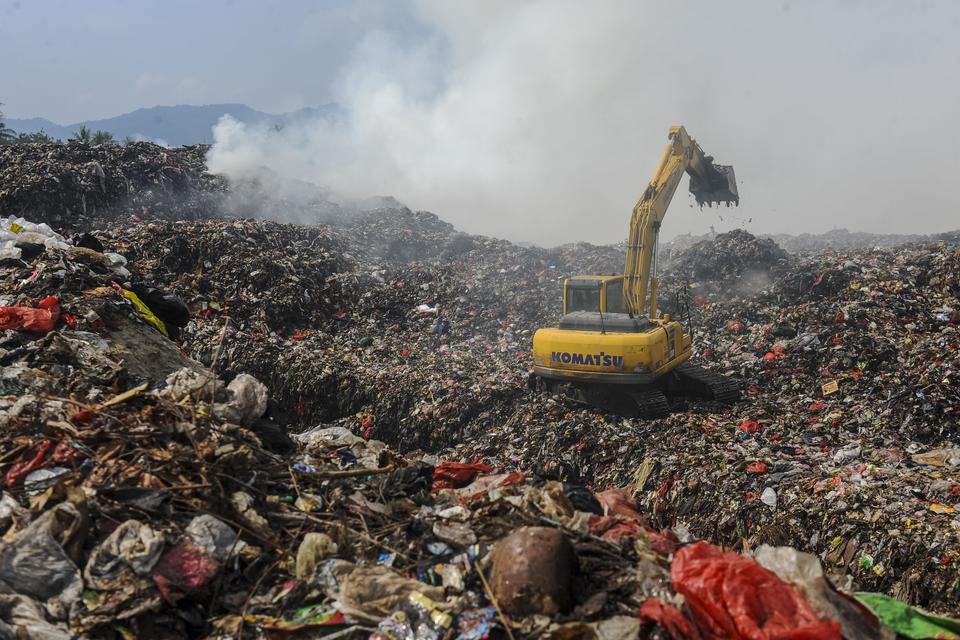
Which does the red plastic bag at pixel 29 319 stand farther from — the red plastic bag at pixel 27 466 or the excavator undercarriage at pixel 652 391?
the excavator undercarriage at pixel 652 391

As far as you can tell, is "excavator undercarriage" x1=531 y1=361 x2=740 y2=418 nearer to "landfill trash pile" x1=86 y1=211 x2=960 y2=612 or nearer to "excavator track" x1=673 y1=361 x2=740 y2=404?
"excavator track" x1=673 y1=361 x2=740 y2=404

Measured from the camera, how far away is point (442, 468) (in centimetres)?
453

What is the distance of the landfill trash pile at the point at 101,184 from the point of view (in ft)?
40.4

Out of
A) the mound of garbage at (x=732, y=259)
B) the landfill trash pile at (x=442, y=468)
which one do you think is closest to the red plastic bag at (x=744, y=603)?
the landfill trash pile at (x=442, y=468)

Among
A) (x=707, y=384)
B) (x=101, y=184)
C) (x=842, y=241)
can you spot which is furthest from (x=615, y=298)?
(x=842, y=241)

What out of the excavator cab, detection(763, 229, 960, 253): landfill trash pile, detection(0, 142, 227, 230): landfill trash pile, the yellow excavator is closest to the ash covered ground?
detection(0, 142, 227, 230): landfill trash pile

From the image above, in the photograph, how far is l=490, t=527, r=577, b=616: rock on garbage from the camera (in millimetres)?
2734

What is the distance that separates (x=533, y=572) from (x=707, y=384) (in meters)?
5.13

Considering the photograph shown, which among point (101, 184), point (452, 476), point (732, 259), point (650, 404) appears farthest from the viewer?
point (101, 184)

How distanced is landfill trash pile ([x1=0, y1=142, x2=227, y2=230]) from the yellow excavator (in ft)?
34.2

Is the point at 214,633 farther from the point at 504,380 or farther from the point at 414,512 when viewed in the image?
the point at 504,380

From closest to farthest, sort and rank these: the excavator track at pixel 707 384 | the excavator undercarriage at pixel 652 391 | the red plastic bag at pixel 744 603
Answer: the red plastic bag at pixel 744 603 → the excavator undercarriage at pixel 652 391 → the excavator track at pixel 707 384

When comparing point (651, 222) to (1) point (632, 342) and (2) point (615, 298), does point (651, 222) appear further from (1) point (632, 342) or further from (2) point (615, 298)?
(1) point (632, 342)

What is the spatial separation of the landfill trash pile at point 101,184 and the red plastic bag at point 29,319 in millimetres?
8318
